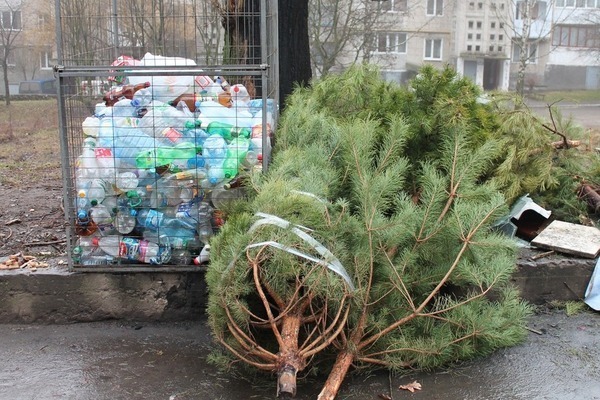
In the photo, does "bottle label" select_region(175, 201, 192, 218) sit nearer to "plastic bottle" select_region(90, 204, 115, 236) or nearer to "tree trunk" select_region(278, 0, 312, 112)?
"plastic bottle" select_region(90, 204, 115, 236)

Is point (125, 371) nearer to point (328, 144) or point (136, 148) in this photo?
point (136, 148)

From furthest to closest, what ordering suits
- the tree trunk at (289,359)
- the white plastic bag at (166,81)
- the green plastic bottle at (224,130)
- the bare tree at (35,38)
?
the bare tree at (35,38)
the white plastic bag at (166,81)
the green plastic bottle at (224,130)
the tree trunk at (289,359)

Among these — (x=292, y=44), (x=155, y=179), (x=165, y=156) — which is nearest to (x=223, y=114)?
(x=165, y=156)

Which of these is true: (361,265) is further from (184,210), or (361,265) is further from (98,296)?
(98,296)

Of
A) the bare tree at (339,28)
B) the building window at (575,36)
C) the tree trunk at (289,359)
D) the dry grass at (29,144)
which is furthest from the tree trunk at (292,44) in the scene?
the building window at (575,36)

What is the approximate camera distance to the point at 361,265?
3594 mm

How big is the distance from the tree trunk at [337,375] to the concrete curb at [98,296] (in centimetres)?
129

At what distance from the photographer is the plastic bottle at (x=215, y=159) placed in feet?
14.5

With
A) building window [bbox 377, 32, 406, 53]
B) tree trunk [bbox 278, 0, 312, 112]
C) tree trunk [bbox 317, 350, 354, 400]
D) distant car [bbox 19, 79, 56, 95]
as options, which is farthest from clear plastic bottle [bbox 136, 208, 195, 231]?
distant car [bbox 19, 79, 56, 95]

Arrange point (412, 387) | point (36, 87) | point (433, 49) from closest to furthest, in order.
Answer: point (412, 387) < point (36, 87) < point (433, 49)

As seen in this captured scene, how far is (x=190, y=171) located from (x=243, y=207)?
55 cm

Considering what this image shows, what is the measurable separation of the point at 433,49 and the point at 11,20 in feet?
96.6

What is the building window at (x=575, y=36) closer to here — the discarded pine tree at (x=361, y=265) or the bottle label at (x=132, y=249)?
the discarded pine tree at (x=361, y=265)

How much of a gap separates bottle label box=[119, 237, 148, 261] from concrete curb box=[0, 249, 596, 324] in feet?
0.39
